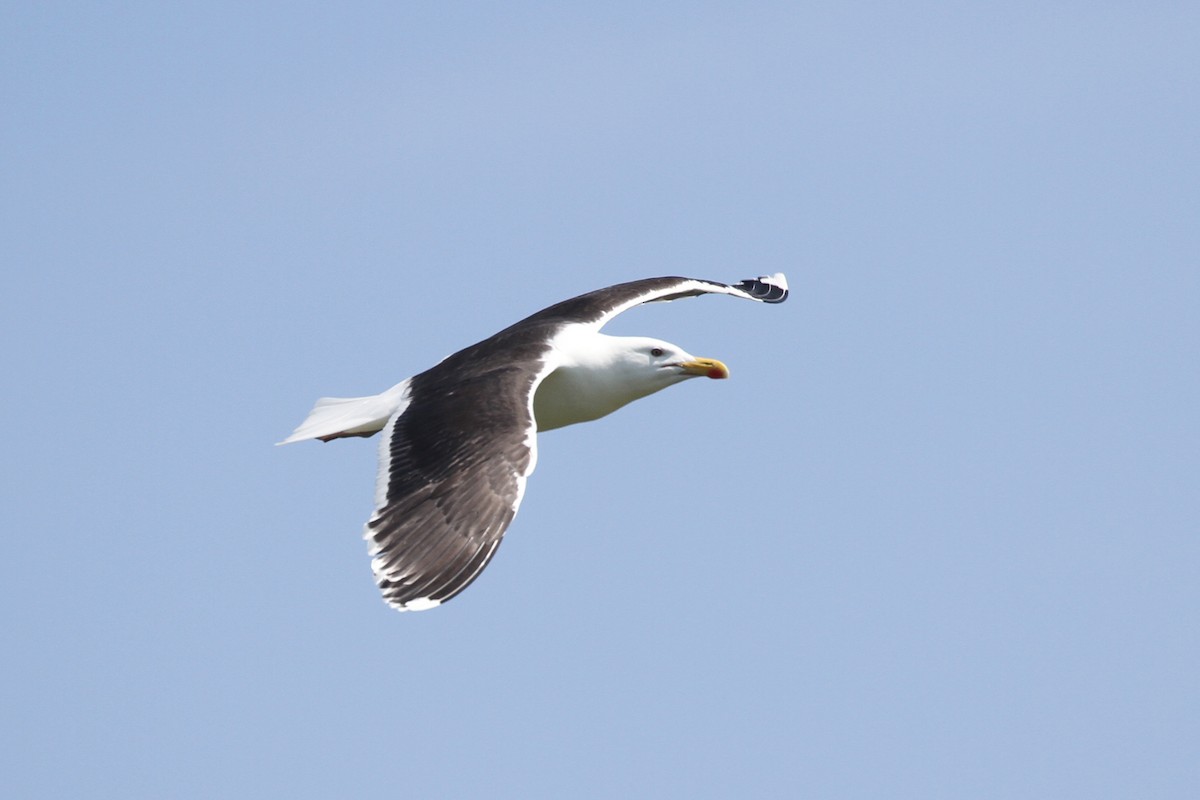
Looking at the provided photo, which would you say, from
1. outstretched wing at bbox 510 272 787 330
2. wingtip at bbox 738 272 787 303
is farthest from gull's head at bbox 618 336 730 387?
wingtip at bbox 738 272 787 303

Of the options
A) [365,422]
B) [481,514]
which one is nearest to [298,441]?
[365,422]

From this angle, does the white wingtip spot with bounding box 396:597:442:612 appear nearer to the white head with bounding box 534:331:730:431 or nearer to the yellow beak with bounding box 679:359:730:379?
the white head with bounding box 534:331:730:431

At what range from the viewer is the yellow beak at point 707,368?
550 inches

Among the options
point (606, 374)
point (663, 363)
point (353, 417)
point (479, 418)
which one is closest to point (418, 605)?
point (479, 418)

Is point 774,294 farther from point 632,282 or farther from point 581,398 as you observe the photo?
point 581,398

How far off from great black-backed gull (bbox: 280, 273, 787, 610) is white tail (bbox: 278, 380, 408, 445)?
0.05 feet

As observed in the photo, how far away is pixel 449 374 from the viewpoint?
12.9 metres

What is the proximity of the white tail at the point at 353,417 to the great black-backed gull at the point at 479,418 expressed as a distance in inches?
0.6

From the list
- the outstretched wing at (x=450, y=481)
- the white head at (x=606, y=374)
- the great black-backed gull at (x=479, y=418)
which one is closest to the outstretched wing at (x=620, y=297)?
the great black-backed gull at (x=479, y=418)

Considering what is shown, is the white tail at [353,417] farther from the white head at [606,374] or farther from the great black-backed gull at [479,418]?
the white head at [606,374]

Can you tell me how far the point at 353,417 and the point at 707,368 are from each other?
110 inches

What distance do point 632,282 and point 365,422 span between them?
12.7ft

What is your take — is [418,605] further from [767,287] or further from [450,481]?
[767,287]

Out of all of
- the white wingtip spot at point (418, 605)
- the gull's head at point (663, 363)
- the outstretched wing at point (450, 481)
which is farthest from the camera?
the gull's head at point (663, 363)
